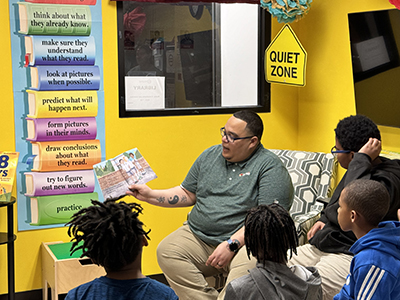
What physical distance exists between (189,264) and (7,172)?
1.24 m

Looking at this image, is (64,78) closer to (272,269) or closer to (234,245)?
(234,245)

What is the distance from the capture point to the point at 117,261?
165cm

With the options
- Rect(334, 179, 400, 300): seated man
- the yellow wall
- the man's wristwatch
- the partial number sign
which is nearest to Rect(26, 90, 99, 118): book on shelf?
the yellow wall

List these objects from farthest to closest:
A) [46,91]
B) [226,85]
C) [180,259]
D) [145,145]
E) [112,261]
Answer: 1. [226,85]
2. [145,145]
3. [46,91]
4. [180,259]
5. [112,261]

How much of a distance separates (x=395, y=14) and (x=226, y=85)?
142 cm

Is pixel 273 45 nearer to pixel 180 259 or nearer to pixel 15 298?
pixel 180 259

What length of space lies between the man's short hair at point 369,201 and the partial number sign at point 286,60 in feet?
5.63

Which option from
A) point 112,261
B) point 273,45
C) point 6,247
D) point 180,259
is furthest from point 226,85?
point 112,261

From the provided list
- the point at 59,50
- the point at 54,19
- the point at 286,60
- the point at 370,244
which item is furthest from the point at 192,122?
the point at 370,244

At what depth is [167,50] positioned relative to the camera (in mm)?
3783

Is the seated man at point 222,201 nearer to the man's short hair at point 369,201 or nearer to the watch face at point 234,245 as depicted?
the watch face at point 234,245

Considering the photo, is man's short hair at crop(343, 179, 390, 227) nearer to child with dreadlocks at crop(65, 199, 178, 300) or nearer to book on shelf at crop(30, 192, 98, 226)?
child with dreadlocks at crop(65, 199, 178, 300)

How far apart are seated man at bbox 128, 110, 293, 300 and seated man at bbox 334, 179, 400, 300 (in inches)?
33.4

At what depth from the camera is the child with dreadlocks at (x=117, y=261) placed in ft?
5.34
